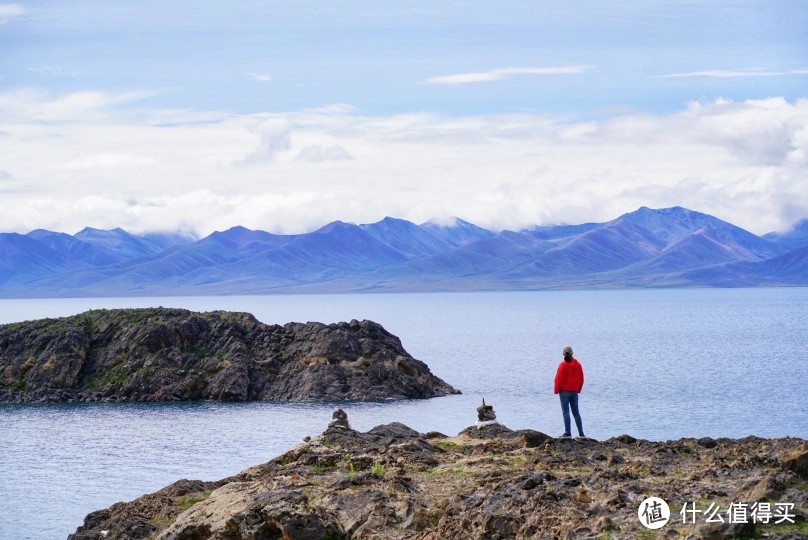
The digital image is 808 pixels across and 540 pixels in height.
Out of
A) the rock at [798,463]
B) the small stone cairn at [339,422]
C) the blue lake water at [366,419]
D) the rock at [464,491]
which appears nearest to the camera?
the rock at [464,491]

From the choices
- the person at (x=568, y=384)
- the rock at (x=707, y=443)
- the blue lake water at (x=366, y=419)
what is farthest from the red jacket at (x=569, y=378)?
the blue lake water at (x=366, y=419)

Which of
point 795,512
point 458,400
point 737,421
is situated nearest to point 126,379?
point 458,400

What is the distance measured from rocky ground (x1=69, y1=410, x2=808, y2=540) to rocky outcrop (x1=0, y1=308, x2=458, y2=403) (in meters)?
45.4

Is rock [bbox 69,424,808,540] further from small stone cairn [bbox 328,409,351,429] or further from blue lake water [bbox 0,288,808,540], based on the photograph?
blue lake water [bbox 0,288,808,540]

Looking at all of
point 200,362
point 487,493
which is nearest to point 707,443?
point 487,493

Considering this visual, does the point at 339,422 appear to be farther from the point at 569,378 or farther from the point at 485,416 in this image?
the point at 569,378

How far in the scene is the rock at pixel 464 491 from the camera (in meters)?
19.2

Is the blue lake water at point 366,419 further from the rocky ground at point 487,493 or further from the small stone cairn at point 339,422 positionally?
the rocky ground at point 487,493

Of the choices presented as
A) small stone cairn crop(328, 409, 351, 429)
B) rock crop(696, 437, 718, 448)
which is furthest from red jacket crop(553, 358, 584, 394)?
small stone cairn crop(328, 409, 351, 429)

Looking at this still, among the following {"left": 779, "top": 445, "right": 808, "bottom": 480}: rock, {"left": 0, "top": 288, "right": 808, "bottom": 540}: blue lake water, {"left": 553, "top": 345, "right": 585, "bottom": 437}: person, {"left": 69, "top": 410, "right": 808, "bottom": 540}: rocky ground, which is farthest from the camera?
{"left": 0, "top": 288, "right": 808, "bottom": 540}: blue lake water

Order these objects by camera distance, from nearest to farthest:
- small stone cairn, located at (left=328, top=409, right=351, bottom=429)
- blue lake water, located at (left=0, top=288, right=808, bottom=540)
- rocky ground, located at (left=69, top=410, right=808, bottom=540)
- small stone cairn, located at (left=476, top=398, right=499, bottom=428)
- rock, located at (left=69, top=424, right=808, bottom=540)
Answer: rocky ground, located at (left=69, top=410, right=808, bottom=540), rock, located at (left=69, top=424, right=808, bottom=540), small stone cairn, located at (left=476, top=398, right=499, bottom=428), small stone cairn, located at (left=328, top=409, right=351, bottom=429), blue lake water, located at (left=0, top=288, right=808, bottom=540)

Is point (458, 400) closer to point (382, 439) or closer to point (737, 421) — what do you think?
point (737, 421)

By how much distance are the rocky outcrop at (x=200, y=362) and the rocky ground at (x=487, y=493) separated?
45411mm

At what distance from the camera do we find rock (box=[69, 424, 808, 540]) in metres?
19.2
